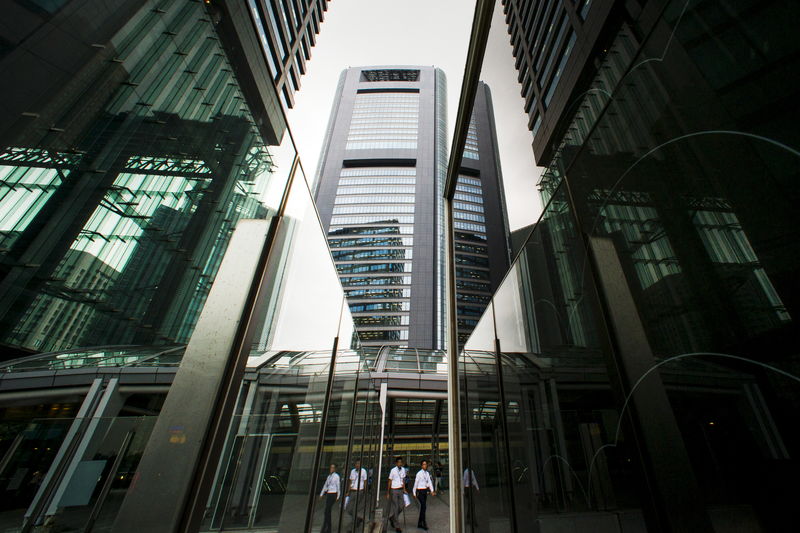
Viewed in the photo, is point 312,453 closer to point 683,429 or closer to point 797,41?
point 683,429

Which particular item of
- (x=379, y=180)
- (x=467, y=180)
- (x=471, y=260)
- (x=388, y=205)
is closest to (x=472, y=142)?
(x=467, y=180)

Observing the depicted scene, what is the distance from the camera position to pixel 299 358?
6.73 ft

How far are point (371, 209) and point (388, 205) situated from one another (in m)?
3.00

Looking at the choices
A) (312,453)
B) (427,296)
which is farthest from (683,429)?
(427,296)

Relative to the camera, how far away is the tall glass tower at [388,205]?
5191cm

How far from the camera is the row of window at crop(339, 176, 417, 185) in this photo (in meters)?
59.4

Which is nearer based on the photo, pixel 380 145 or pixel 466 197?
pixel 466 197

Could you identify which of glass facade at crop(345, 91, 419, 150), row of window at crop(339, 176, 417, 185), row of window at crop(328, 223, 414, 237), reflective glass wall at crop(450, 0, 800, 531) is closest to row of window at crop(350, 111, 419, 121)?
glass facade at crop(345, 91, 419, 150)

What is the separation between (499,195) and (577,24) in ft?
3.14

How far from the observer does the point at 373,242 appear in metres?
56.8

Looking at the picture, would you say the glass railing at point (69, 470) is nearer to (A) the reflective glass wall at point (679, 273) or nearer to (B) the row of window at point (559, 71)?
(A) the reflective glass wall at point (679, 273)

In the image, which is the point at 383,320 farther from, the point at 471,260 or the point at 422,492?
the point at 471,260

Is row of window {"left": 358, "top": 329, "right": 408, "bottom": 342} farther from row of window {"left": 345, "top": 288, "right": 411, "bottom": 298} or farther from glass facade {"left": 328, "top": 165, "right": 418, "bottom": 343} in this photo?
row of window {"left": 345, "top": 288, "right": 411, "bottom": 298}

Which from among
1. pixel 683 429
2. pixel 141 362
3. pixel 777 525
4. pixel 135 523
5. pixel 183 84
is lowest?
pixel 135 523
